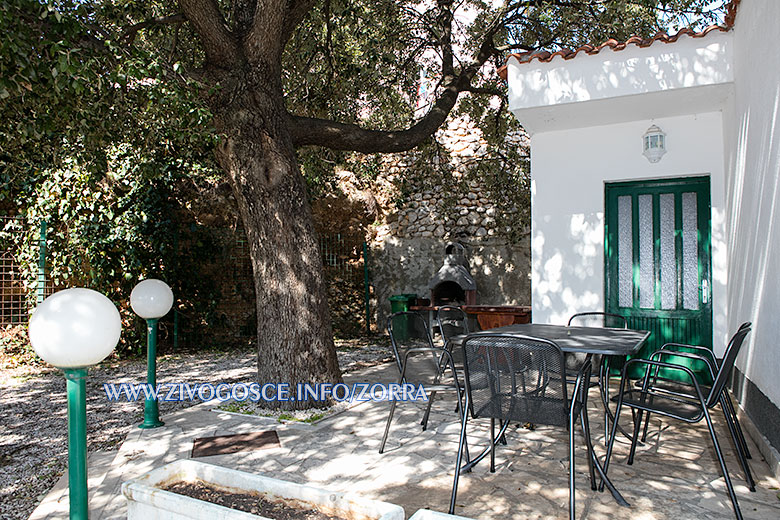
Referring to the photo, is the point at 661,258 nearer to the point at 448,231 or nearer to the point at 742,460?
the point at 742,460

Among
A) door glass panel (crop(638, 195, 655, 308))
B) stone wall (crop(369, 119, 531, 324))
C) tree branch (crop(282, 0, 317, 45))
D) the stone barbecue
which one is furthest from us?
stone wall (crop(369, 119, 531, 324))

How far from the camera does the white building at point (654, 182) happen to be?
4434mm

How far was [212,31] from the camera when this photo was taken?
446 centimetres

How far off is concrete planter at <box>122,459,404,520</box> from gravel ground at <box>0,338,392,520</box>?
4.99ft

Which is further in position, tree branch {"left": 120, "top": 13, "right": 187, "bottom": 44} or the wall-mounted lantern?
the wall-mounted lantern

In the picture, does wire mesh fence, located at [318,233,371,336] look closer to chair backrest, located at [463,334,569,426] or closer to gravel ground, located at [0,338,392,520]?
gravel ground, located at [0,338,392,520]

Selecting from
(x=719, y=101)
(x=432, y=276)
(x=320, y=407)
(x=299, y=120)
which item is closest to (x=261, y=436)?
(x=320, y=407)

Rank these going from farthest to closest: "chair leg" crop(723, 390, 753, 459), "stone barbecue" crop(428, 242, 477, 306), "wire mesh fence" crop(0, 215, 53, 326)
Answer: "stone barbecue" crop(428, 242, 477, 306) < "wire mesh fence" crop(0, 215, 53, 326) < "chair leg" crop(723, 390, 753, 459)

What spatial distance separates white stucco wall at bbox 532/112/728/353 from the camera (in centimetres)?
533

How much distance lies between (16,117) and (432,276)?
7038mm

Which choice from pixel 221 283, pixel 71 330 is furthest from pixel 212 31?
pixel 221 283

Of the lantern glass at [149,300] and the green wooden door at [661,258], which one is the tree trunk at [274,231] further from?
the green wooden door at [661,258]

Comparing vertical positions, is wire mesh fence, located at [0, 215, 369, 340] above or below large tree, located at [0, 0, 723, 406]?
below

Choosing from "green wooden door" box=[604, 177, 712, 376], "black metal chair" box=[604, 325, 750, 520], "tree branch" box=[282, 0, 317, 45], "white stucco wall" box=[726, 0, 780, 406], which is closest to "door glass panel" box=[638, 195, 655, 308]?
"green wooden door" box=[604, 177, 712, 376]
